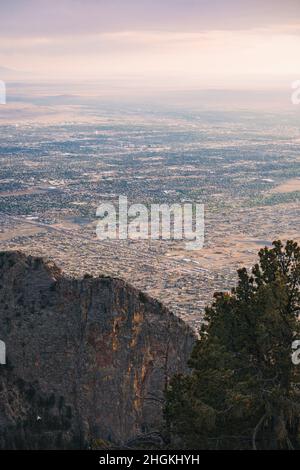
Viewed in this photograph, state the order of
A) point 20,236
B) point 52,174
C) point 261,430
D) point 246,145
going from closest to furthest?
point 261,430 < point 20,236 < point 52,174 < point 246,145

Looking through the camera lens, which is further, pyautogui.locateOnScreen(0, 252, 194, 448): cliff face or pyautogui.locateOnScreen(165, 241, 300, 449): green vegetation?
pyautogui.locateOnScreen(0, 252, 194, 448): cliff face

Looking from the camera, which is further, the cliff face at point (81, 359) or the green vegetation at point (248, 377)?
the cliff face at point (81, 359)

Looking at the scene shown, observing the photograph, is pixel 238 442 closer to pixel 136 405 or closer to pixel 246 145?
pixel 136 405
